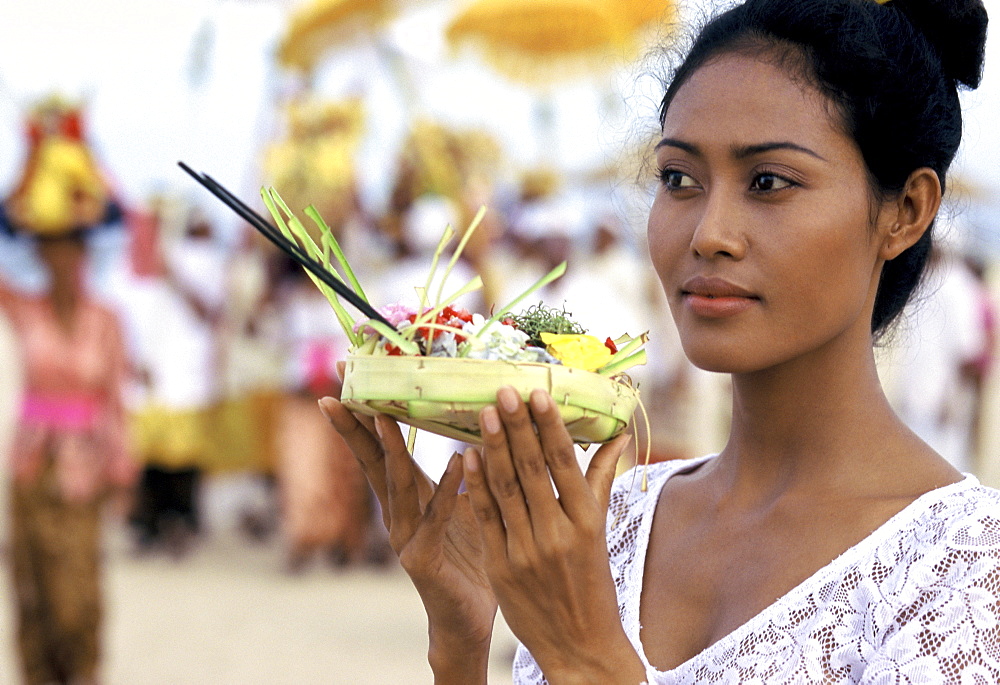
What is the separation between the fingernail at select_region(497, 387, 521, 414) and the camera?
59.0 inches

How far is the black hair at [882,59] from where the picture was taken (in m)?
1.74

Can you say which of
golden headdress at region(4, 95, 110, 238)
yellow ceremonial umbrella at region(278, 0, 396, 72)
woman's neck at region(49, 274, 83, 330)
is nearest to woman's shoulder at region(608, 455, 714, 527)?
woman's neck at region(49, 274, 83, 330)

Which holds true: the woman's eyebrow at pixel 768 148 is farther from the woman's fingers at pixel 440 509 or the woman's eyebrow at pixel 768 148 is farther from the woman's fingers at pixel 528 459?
the woman's fingers at pixel 440 509

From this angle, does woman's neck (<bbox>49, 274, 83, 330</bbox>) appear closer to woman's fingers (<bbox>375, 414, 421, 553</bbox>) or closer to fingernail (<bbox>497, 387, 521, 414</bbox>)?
woman's fingers (<bbox>375, 414, 421, 553</bbox>)

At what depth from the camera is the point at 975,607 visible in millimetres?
1539

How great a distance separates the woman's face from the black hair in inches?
1.5

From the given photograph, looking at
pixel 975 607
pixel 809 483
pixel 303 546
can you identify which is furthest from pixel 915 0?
pixel 303 546

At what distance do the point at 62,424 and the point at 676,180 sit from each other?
4.68 metres

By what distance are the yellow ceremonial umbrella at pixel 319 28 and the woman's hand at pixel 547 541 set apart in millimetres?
8826

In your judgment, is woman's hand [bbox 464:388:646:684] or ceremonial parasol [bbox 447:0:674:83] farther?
ceremonial parasol [bbox 447:0:674:83]

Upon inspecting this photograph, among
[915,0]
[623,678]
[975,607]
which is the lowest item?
[623,678]

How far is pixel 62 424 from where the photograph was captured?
578 cm

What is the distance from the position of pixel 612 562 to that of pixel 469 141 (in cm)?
885

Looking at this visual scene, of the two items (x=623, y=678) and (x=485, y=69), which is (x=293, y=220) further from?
(x=485, y=69)
